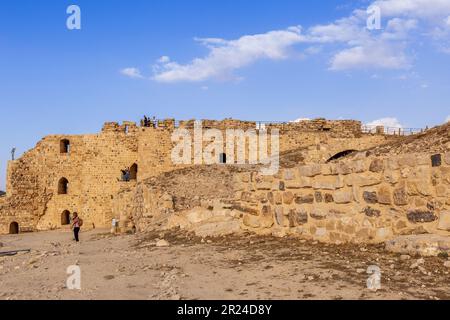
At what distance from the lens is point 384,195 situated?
5.93 m

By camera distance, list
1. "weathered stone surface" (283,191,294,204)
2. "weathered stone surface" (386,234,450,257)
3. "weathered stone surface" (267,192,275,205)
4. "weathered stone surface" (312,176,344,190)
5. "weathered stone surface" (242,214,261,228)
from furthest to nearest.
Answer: "weathered stone surface" (242,214,261,228) < "weathered stone surface" (267,192,275,205) < "weathered stone surface" (283,191,294,204) < "weathered stone surface" (312,176,344,190) < "weathered stone surface" (386,234,450,257)

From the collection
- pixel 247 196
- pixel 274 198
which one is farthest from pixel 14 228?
pixel 274 198

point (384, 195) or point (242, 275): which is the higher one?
point (384, 195)

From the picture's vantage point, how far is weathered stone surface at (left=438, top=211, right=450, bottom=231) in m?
5.22

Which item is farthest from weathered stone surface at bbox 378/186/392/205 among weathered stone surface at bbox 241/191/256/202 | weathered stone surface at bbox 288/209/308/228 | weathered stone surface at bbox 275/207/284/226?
weathered stone surface at bbox 241/191/256/202

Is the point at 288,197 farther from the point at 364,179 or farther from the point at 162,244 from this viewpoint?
the point at 162,244

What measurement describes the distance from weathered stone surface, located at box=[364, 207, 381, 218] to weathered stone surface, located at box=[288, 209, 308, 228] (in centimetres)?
124

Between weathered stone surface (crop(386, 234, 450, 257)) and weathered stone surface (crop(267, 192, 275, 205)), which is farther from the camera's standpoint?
weathered stone surface (crop(267, 192, 275, 205))

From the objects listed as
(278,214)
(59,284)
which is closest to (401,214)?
(278,214)

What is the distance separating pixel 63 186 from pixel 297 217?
25.1 meters

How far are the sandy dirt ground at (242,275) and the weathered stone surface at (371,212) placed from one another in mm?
460

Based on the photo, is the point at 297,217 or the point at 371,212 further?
the point at 297,217

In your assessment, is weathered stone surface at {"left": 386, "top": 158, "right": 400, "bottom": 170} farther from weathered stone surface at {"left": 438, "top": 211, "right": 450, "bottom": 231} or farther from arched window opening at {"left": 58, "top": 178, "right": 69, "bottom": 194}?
arched window opening at {"left": 58, "top": 178, "right": 69, "bottom": 194}

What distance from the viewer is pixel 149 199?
58.8 feet
